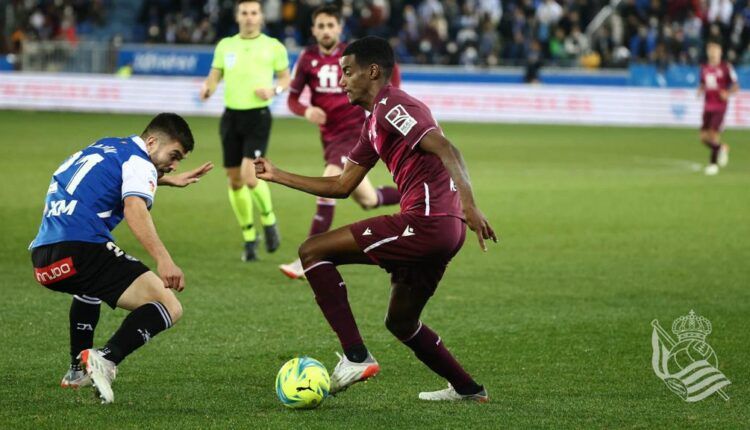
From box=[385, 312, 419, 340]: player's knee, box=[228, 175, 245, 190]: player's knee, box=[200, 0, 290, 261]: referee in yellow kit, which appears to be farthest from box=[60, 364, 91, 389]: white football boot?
box=[228, 175, 245, 190]: player's knee

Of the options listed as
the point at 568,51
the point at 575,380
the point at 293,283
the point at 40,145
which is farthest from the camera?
the point at 568,51

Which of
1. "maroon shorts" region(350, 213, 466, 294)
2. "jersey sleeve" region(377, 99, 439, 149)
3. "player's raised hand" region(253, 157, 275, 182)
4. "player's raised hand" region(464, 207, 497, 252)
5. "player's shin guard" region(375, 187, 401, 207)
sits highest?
"jersey sleeve" region(377, 99, 439, 149)

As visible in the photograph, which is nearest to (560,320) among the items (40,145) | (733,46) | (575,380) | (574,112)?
(575,380)

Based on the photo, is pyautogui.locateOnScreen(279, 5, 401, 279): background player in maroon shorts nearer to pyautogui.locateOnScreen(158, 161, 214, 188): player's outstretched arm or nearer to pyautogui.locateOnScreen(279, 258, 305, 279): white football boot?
pyautogui.locateOnScreen(279, 258, 305, 279): white football boot

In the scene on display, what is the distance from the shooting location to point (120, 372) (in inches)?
277

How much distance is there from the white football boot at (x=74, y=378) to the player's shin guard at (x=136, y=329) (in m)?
0.45

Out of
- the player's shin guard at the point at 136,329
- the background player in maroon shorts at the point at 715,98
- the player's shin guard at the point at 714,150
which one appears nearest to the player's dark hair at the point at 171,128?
the player's shin guard at the point at 136,329

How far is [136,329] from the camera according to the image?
6121 mm

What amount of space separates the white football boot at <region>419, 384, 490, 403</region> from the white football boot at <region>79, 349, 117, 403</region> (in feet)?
5.51

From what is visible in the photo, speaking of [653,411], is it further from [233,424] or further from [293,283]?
[293,283]

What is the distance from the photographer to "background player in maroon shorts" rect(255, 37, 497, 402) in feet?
20.1

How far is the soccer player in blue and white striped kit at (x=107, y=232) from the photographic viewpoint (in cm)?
612

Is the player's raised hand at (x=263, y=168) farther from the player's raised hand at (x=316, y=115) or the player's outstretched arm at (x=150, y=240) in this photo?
the player's raised hand at (x=316, y=115)

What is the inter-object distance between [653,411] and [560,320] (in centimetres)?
279
